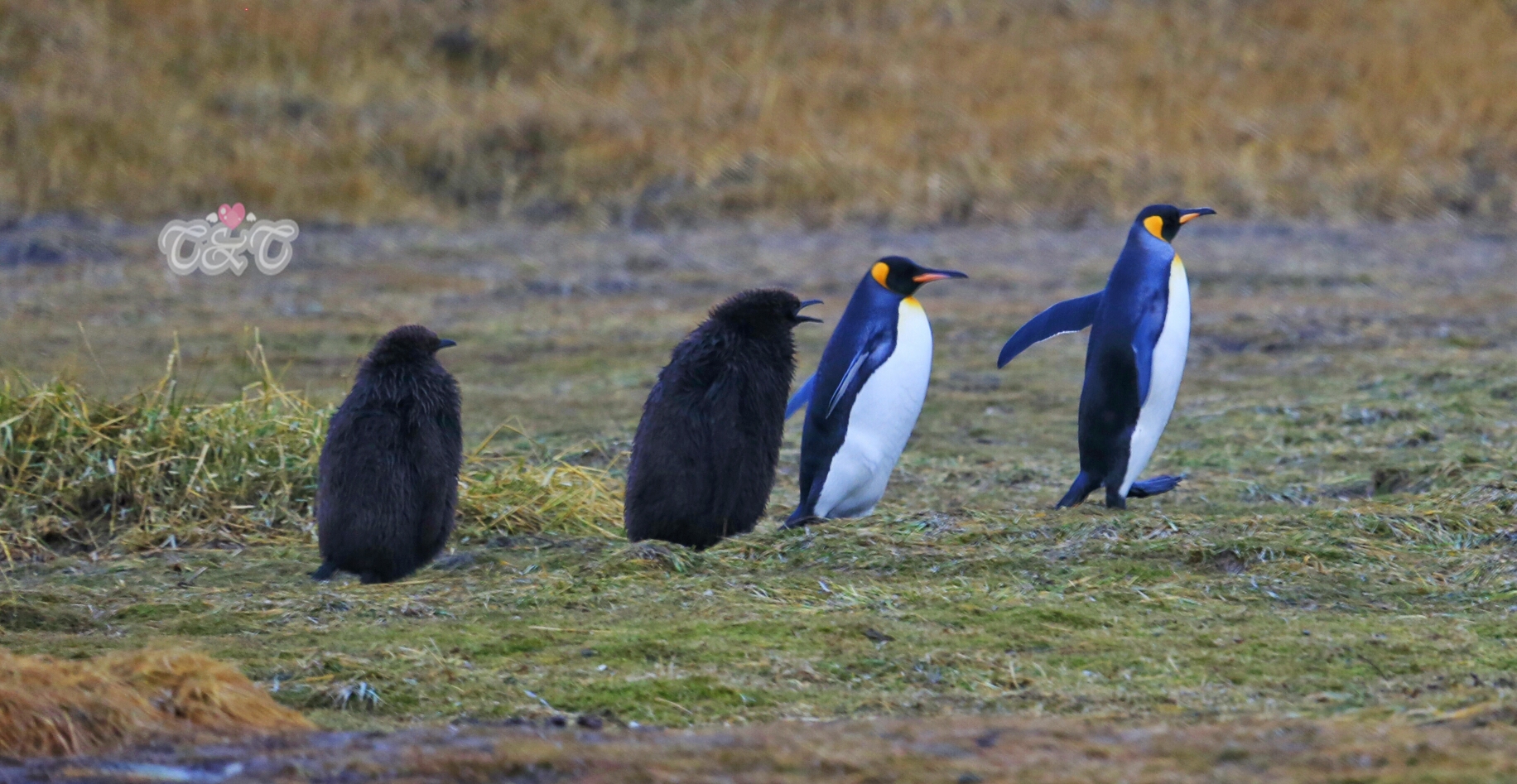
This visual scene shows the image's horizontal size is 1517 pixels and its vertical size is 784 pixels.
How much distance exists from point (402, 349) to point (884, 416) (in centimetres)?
147

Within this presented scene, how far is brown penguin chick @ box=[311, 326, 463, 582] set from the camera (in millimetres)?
5031

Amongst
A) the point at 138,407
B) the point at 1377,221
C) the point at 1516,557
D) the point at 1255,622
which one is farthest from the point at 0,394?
the point at 1377,221

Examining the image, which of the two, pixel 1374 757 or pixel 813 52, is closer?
pixel 1374 757

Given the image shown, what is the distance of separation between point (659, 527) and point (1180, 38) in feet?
57.0

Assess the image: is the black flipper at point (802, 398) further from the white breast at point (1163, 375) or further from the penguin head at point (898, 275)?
the white breast at point (1163, 375)

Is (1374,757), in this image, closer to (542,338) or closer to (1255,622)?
(1255,622)

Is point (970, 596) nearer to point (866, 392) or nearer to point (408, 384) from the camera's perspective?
point (866, 392)

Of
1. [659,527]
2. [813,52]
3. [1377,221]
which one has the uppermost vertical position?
[813,52]

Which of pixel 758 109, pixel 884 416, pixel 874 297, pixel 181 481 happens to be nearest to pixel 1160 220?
pixel 874 297

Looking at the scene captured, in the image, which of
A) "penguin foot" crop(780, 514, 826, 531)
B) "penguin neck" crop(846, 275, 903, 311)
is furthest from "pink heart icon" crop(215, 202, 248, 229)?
"penguin foot" crop(780, 514, 826, 531)

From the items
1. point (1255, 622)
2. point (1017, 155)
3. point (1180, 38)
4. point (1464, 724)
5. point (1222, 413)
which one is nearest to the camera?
point (1464, 724)

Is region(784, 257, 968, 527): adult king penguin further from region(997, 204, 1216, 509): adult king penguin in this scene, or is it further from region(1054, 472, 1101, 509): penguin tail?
region(1054, 472, 1101, 509): penguin tail

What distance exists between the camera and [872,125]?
63.0 ft

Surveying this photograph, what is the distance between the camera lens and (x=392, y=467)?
504cm
